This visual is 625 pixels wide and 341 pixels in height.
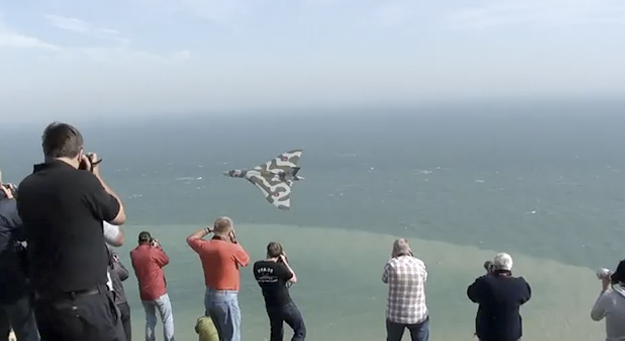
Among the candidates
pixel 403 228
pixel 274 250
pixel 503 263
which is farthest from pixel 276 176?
pixel 403 228

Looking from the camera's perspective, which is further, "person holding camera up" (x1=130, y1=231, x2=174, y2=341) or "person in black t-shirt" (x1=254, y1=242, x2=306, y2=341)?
"person holding camera up" (x1=130, y1=231, x2=174, y2=341)

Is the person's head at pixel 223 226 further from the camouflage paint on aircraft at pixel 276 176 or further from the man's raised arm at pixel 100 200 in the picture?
the man's raised arm at pixel 100 200

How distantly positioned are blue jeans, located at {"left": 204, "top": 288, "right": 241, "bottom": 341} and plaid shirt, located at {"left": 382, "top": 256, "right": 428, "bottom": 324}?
1.50 metres

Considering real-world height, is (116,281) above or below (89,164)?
below

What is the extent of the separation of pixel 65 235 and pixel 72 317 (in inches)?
17.6

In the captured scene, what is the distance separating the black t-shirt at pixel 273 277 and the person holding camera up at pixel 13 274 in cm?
204

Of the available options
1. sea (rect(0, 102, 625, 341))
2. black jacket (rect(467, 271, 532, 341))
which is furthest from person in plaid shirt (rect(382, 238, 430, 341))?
sea (rect(0, 102, 625, 341))

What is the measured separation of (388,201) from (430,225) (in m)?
6.75

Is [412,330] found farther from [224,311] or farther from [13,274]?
[13,274]

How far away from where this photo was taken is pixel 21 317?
4398 millimetres

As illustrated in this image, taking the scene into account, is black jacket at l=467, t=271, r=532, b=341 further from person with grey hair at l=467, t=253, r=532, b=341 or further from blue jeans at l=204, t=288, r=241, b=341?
blue jeans at l=204, t=288, r=241, b=341

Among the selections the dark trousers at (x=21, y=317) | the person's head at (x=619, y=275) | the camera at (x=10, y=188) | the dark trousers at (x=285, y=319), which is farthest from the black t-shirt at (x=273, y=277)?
the person's head at (x=619, y=275)

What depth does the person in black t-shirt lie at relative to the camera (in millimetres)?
5734

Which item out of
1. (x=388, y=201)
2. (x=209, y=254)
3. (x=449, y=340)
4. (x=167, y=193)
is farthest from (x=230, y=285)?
(x=167, y=193)
